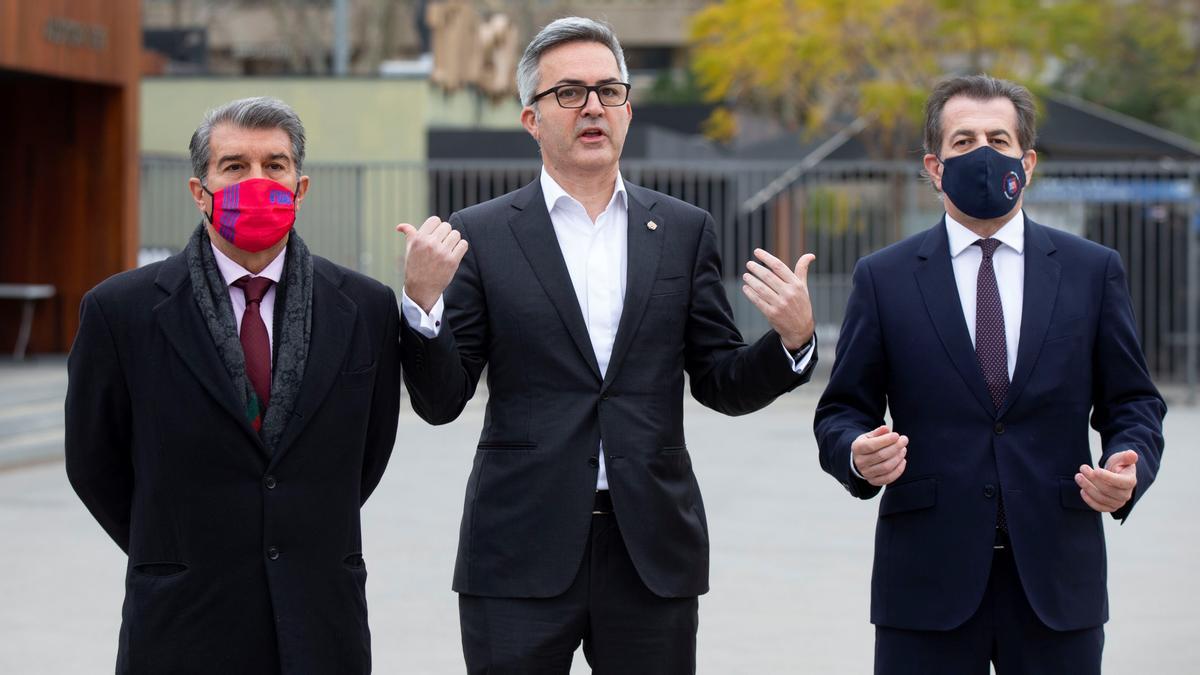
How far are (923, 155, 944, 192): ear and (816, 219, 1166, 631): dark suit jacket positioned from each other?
16 centimetres

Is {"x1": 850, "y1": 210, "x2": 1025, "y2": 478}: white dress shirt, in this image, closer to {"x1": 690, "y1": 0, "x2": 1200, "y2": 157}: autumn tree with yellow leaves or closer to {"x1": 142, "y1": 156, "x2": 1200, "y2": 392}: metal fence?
{"x1": 142, "y1": 156, "x2": 1200, "y2": 392}: metal fence

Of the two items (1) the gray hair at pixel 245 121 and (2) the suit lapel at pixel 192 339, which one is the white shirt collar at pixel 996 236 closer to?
(1) the gray hair at pixel 245 121

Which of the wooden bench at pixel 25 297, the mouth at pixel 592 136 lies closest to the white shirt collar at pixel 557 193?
the mouth at pixel 592 136

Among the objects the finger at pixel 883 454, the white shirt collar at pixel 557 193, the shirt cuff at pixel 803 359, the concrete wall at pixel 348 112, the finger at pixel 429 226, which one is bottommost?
the finger at pixel 883 454

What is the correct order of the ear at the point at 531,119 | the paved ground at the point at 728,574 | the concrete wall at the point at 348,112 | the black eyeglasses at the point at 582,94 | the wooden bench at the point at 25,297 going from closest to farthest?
the black eyeglasses at the point at 582,94, the ear at the point at 531,119, the paved ground at the point at 728,574, the wooden bench at the point at 25,297, the concrete wall at the point at 348,112

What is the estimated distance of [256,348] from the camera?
361cm

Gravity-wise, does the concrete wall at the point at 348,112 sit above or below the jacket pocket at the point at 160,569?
above

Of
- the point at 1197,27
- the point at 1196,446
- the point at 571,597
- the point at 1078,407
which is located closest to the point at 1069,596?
the point at 1078,407

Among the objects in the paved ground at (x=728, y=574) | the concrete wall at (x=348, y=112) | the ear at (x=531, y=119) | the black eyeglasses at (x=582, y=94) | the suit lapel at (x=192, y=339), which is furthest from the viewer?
the concrete wall at (x=348, y=112)

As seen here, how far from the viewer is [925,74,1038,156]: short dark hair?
390 centimetres

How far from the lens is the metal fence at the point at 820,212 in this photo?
1803cm

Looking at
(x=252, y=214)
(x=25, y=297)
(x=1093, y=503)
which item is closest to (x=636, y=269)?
(x=252, y=214)

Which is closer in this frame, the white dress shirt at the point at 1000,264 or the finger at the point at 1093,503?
the finger at the point at 1093,503

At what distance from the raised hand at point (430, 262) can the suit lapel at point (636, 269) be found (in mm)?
452
